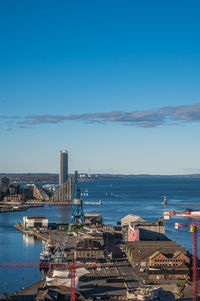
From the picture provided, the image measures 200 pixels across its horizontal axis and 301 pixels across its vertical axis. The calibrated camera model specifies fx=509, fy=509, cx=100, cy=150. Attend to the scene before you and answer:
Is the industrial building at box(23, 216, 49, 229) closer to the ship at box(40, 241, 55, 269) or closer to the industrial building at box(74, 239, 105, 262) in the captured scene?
the ship at box(40, 241, 55, 269)

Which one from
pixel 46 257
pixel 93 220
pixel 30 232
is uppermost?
pixel 93 220

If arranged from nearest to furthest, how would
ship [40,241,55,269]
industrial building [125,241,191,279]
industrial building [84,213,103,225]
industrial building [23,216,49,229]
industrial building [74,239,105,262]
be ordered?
industrial building [125,241,191,279] → ship [40,241,55,269] → industrial building [74,239,105,262] → industrial building [23,216,49,229] → industrial building [84,213,103,225]

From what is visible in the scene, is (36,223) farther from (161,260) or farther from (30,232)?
(161,260)

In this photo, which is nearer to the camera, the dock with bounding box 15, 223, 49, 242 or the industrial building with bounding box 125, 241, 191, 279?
the industrial building with bounding box 125, 241, 191, 279

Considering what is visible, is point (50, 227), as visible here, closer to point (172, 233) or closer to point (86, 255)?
point (172, 233)

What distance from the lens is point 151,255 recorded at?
41125 millimetres

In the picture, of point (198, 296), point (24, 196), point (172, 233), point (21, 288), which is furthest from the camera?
point (24, 196)

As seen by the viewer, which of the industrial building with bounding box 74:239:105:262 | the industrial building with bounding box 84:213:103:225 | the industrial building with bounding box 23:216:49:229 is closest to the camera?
the industrial building with bounding box 74:239:105:262

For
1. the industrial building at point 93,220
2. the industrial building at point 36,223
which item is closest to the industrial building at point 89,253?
the industrial building at point 36,223

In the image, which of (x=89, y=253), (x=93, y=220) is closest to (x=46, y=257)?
(x=89, y=253)

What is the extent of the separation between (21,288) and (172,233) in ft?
95.9

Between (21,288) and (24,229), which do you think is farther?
(24,229)

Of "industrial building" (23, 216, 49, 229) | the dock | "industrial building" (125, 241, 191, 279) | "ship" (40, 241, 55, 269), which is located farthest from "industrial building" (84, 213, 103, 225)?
"industrial building" (125, 241, 191, 279)

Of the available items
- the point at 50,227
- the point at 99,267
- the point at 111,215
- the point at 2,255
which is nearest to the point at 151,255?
the point at 99,267
